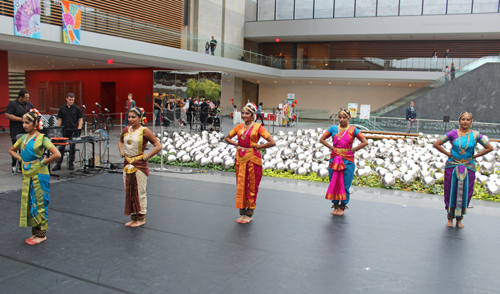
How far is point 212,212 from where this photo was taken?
20.3 ft

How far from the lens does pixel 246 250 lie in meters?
4.67

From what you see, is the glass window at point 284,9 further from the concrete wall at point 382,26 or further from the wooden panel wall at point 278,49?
the wooden panel wall at point 278,49

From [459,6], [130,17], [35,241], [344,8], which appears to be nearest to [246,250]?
[35,241]

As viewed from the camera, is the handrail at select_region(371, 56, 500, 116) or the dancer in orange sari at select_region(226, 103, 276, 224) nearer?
the dancer in orange sari at select_region(226, 103, 276, 224)

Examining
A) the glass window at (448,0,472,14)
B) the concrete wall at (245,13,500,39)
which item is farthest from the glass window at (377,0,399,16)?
the glass window at (448,0,472,14)

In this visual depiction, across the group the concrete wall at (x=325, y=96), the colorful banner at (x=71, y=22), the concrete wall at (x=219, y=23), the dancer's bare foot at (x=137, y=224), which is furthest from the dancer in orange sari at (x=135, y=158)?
the concrete wall at (x=325, y=96)

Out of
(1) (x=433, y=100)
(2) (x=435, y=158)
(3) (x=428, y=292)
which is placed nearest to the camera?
(3) (x=428, y=292)

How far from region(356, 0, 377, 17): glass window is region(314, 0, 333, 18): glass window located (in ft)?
7.19

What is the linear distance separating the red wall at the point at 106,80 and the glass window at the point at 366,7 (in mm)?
17865

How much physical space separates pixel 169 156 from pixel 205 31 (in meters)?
20.9

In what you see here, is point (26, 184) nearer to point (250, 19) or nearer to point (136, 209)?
point (136, 209)

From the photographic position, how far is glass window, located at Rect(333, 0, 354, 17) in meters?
32.3

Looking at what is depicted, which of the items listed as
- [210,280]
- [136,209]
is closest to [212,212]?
[136,209]

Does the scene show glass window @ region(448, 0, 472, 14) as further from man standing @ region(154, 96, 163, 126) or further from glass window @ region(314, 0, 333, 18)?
man standing @ region(154, 96, 163, 126)
